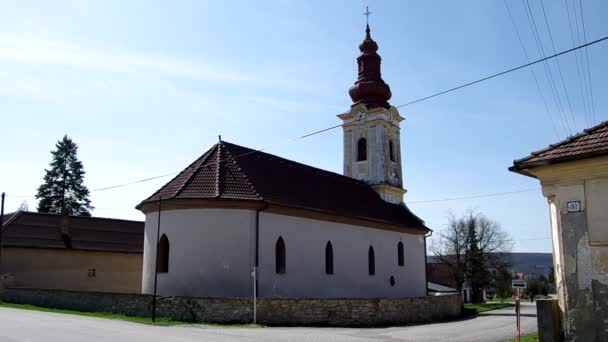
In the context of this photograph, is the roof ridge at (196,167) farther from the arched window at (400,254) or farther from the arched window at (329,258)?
the arched window at (400,254)

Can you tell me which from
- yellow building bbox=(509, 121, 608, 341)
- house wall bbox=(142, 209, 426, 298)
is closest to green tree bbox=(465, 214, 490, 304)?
house wall bbox=(142, 209, 426, 298)

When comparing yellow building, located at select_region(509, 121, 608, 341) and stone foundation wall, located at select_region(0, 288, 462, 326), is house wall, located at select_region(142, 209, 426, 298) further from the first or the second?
yellow building, located at select_region(509, 121, 608, 341)

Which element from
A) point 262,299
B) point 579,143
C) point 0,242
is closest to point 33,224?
point 0,242

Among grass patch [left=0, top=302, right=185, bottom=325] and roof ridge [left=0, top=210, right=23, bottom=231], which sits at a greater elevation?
roof ridge [left=0, top=210, right=23, bottom=231]

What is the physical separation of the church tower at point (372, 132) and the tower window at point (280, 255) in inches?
565

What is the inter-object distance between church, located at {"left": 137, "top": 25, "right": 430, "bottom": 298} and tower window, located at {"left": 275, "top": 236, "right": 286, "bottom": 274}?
5cm

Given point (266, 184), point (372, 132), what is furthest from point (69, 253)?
point (372, 132)

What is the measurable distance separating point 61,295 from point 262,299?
36.5 ft

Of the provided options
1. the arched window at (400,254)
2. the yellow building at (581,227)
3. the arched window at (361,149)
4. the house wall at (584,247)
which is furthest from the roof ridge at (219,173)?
the house wall at (584,247)

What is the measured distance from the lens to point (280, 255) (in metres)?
26.0

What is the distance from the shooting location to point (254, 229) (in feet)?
80.2

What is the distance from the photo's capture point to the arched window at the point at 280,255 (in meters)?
25.7

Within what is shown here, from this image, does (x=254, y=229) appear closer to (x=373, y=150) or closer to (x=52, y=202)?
(x=373, y=150)

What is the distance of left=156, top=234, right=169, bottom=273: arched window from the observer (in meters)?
24.8
